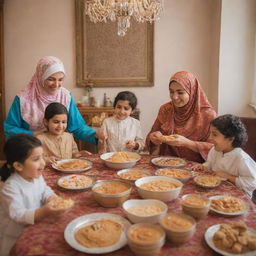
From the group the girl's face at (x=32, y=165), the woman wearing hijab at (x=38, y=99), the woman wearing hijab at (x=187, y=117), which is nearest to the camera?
the girl's face at (x=32, y=165)

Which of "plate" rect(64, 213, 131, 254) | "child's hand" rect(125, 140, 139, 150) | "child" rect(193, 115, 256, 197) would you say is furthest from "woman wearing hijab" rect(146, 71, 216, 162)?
"plate" rect(64, 213, 131, 254)

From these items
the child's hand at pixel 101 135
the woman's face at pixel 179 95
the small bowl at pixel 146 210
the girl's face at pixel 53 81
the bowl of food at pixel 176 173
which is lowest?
the bowl of food at pixel 176 173

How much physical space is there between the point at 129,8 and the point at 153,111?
2.60 metres

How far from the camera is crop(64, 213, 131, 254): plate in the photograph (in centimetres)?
110

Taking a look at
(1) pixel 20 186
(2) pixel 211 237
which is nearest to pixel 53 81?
(1) pixel 20 186

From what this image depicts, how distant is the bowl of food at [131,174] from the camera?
1.83 metres

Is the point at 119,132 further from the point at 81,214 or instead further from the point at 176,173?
the point at 81,214

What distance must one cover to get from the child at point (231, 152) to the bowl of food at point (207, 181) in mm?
160

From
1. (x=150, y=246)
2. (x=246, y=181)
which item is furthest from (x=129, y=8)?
(x=150, y=246)

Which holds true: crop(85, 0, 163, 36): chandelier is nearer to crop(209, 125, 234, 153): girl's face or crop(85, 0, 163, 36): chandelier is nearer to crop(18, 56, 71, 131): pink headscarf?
crop(18, 56, 71, 131): pink headscarf

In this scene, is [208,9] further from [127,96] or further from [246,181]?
[246,181]

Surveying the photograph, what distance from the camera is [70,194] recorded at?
165 cm

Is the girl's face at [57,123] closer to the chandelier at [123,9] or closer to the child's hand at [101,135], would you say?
the child's hand at [101,135]

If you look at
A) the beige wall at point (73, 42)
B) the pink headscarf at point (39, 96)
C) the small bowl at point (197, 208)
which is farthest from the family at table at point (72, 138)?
the beige wall at point (73, 42)
